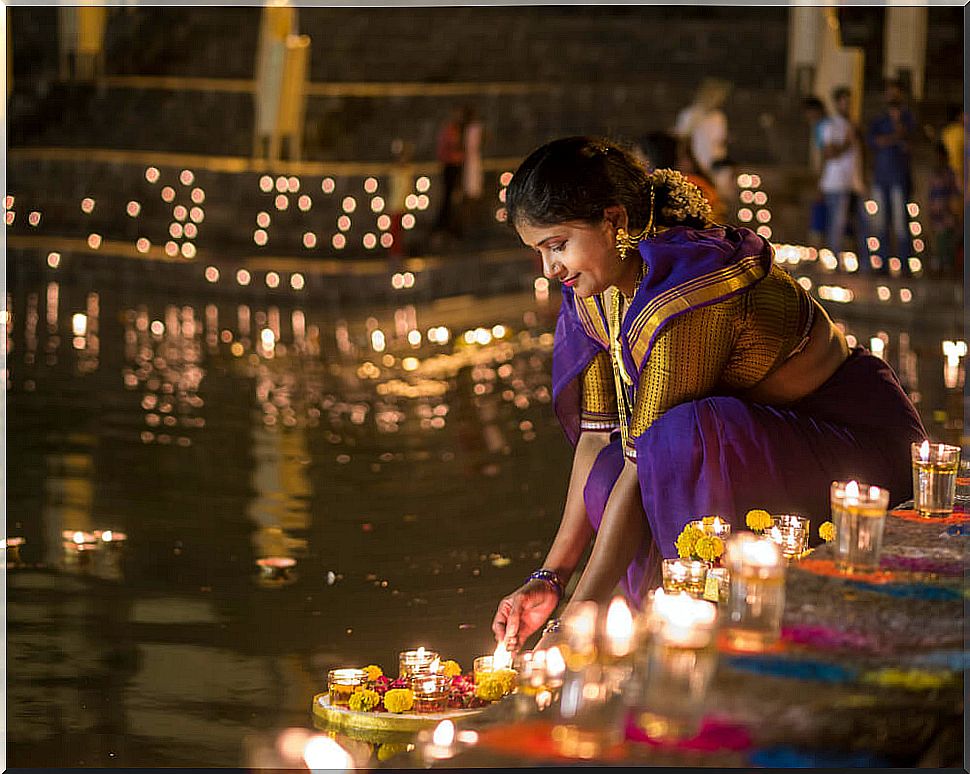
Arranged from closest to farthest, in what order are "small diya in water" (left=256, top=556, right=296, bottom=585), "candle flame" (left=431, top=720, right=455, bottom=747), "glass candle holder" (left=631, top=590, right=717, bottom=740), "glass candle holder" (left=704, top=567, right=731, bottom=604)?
"glass candle holder" (left=631, top=590, right=717, bottom=740)
"candle flame" (left=431, top=720, right=455, bottom=747)
"glass candle holder" (left=704, top=567, right=731, bottom=604)
"small diya in water" (left=256, top=556, right=296, bottom=585)

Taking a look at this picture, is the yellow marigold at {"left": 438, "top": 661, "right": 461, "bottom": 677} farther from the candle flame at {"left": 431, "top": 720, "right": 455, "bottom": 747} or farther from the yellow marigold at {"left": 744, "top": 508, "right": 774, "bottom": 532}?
the candle flame at {"left": 431, "top": 720, "right": 455, "bottom": 747}

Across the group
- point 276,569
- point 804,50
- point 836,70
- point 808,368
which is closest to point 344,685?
point 808,368

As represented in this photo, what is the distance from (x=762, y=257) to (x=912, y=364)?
5.28 metres

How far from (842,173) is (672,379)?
7.96 meters

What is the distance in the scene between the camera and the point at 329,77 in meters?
15.5

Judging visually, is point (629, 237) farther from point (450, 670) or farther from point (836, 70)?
point (836, 70)

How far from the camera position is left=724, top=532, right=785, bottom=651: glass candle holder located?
218 centimetres

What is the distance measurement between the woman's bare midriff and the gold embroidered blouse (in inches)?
1.0

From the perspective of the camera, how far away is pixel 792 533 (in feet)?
10.1

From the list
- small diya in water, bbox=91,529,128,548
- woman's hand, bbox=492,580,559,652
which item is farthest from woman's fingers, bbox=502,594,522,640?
small diya in water, bbox=91,529,128,548

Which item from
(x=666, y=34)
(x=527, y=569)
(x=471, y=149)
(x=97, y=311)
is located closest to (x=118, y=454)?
(x=527, y=569)

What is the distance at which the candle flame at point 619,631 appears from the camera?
85.4 inches

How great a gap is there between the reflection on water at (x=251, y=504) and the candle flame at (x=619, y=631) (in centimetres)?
121

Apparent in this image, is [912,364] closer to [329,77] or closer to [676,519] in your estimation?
[676,519]
